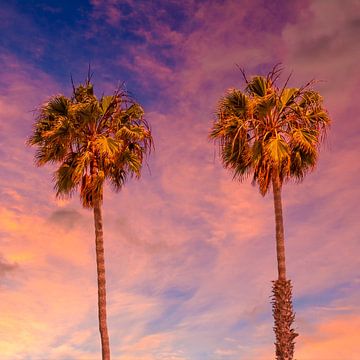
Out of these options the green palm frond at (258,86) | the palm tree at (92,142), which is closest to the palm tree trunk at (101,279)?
Result: the palm tree at (92,142)

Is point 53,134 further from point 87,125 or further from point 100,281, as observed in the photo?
point 100,281

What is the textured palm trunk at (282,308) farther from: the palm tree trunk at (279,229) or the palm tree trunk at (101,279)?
the palm tree trunk at (101,279)

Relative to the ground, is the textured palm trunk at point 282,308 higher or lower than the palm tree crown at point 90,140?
lower

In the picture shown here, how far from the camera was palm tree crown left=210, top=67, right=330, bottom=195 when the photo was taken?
38875 mm

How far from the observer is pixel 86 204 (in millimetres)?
38969

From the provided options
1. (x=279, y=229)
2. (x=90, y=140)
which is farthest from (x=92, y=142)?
(x=279, y=229)

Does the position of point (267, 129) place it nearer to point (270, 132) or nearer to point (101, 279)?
point (270, 132)

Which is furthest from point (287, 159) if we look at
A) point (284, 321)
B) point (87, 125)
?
point (87, 125)

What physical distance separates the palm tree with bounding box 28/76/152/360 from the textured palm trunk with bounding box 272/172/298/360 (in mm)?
8762

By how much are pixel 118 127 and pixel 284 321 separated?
13.7 metres

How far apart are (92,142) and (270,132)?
961 cm

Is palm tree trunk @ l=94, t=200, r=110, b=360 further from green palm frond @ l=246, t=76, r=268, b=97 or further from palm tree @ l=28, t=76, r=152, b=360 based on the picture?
green palm frond @ l=246, t=76, r=268, b=97

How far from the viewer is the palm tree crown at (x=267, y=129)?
38875mm

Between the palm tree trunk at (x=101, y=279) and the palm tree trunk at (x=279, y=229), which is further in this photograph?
the palm tree trunk at (x=279, y=229)
